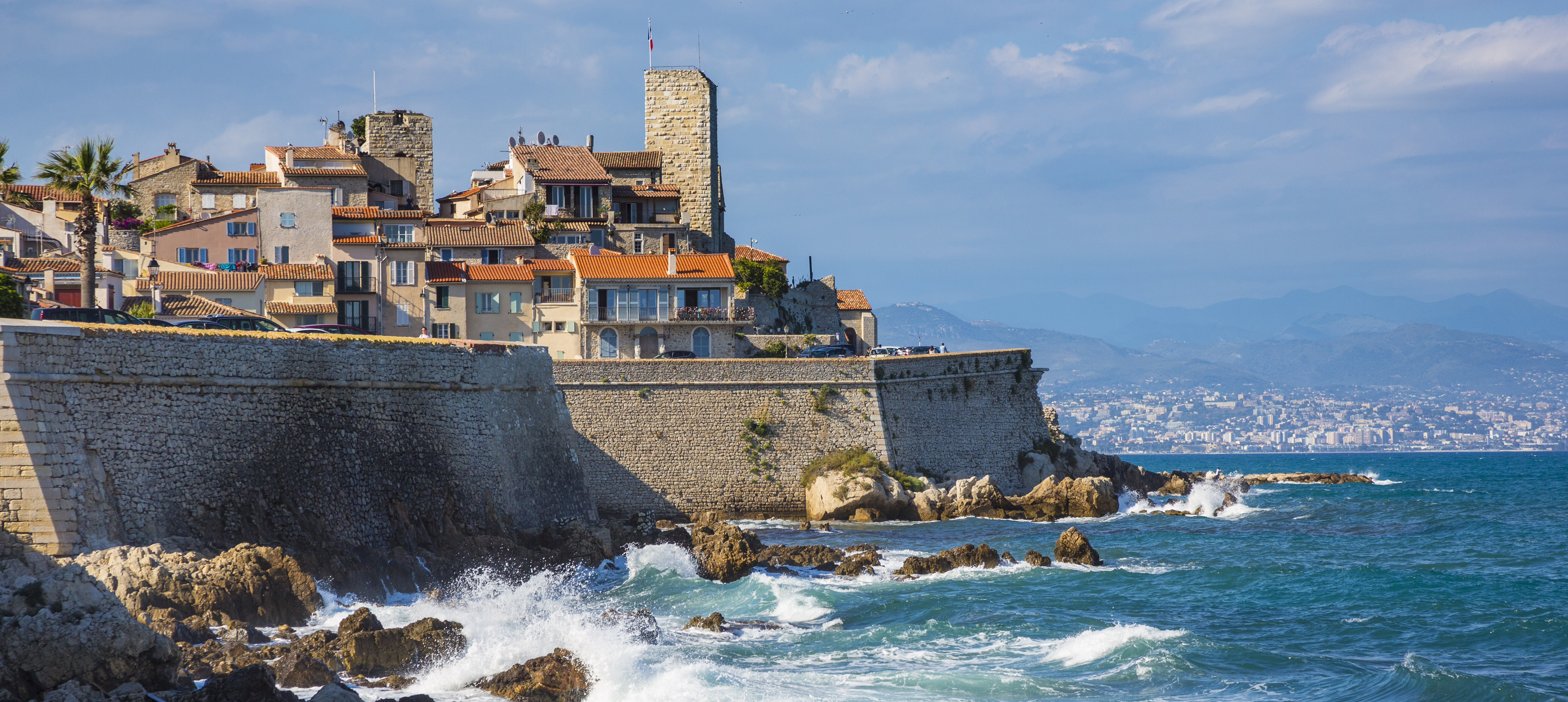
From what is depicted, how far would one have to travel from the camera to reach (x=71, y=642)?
15.1 m

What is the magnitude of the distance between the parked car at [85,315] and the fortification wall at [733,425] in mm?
17004

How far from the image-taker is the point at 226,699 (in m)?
14.8

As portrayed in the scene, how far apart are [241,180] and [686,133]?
2082cm

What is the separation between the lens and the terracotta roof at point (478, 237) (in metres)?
55.1

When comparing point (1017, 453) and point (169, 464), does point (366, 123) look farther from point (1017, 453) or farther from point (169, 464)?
point (169, 464)

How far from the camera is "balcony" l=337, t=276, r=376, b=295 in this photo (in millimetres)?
50219

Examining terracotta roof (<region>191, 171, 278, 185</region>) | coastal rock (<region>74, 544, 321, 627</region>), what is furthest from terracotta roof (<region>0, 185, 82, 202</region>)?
coastal rock (<region>74, 544, 321, 627</region>)

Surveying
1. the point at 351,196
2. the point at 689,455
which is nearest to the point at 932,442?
the point at 689,455

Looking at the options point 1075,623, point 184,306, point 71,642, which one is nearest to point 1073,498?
point 1075,623

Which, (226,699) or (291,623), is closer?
(226,699)

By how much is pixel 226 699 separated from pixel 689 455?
29.3 metres

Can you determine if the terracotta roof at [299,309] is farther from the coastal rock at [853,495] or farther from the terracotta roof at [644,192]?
the coastal rock at [853,495]

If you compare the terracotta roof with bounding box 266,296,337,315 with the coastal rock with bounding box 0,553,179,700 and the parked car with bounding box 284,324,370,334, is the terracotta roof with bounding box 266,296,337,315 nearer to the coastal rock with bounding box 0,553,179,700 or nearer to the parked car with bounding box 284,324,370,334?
the parked car with bounding box 284,324,370,334

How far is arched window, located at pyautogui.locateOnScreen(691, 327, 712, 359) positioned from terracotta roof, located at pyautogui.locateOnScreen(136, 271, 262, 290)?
16296mm
